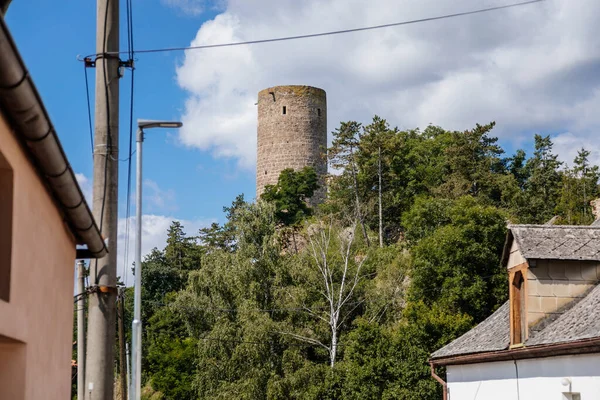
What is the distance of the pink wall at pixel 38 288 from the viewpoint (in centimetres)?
Result: 745

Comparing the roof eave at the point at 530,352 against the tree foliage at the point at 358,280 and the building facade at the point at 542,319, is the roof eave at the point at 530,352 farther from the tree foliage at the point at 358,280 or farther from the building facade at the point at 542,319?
the tree foliage at the point at 358,280

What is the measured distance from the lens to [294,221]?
245 ft

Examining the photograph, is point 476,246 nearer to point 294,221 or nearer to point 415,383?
point 415,383

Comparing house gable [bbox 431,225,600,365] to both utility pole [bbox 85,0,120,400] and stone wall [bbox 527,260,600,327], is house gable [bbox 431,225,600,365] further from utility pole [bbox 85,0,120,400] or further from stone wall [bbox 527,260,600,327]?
utility pole [bbox 85,0,120,400]

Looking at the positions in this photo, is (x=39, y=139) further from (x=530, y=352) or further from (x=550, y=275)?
(x=550, y=275)

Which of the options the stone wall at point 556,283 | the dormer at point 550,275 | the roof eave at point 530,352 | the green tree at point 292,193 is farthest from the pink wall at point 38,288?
the green tree at point 292,193

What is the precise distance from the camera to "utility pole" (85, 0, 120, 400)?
1047cm

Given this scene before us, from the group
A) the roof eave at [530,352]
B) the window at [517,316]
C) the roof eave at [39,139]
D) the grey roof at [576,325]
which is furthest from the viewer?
the window at [517,316]

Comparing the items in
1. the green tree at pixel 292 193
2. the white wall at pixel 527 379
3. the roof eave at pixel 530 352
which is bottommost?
the white wall at pixel 527 379

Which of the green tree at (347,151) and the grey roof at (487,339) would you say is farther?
the green tree at (347,151)

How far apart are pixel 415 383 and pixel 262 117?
4651cm

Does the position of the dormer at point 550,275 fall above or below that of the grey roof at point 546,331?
above

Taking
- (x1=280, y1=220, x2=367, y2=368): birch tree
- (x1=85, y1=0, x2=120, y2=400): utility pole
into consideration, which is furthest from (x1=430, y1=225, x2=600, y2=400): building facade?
(x1=280, y1=220, x2=367, y2=368): birch tree

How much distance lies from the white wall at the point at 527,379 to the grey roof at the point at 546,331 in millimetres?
328
